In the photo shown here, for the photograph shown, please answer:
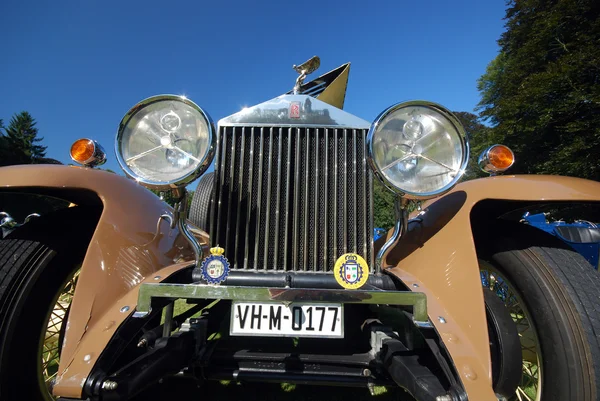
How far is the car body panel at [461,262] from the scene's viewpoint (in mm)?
1314

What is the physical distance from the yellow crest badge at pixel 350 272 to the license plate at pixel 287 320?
11 centimetres

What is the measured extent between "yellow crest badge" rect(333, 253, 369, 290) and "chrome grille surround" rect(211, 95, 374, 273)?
0.51 meters

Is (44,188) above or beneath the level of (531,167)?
beneath

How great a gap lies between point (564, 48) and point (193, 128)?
17.8m

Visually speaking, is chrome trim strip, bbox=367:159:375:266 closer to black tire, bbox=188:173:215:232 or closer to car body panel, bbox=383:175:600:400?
car body panel, bbox=383:175:600:400

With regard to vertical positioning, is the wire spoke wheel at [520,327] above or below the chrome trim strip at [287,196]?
below

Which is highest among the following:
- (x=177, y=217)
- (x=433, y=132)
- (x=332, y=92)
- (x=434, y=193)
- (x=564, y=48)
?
(x=564, y=48)


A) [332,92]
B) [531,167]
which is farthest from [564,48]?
[332,92]

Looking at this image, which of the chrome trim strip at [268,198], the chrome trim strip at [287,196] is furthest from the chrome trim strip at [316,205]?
the chrome trim strip at [268,198]

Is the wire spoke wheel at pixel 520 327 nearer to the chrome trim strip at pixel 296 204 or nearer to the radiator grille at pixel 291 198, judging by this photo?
the radiator grille at pixel 291 198

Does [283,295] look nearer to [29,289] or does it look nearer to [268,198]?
[268,198]

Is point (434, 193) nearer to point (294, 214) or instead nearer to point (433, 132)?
point (433, 132)

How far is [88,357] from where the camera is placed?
4.18 ft

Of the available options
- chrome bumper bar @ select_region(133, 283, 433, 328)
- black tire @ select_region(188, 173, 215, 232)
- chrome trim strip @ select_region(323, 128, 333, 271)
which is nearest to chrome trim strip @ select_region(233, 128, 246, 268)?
chrome trim strip @ select_region(323, 128, 333, 271)
